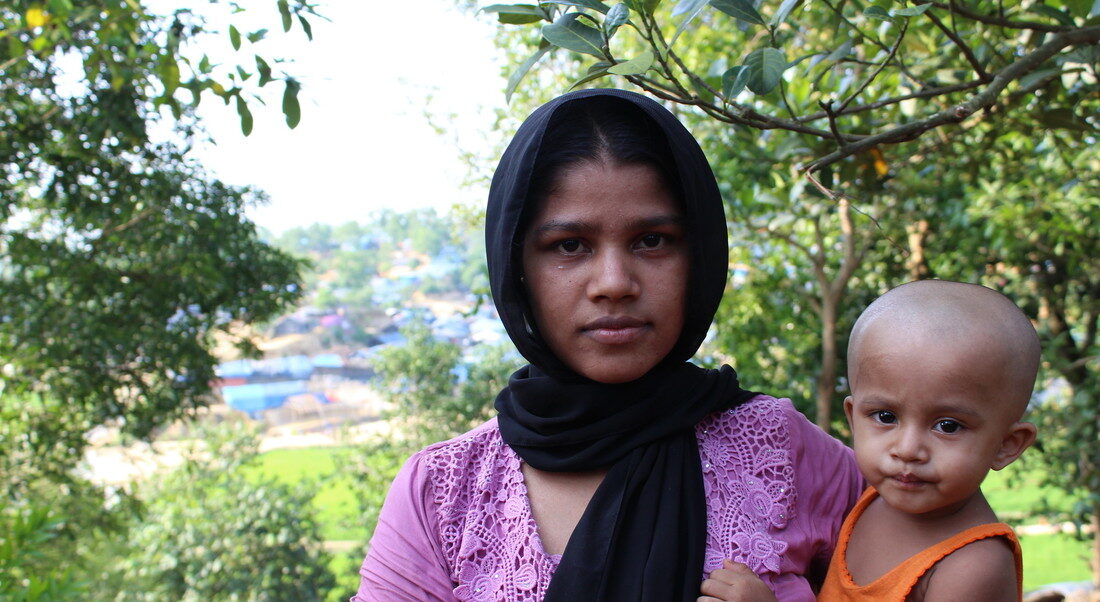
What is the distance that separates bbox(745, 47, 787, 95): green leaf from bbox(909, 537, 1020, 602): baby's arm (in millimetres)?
722

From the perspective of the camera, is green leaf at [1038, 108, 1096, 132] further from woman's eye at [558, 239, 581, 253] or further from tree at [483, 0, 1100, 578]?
woman's eye at [558, 239, 581, 253]

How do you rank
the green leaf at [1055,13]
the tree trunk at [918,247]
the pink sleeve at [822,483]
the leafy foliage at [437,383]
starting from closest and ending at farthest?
the pink sleeve at [822,483]
the green leaf at [1055,13]
the tree trunk at [918,247]
the leafy foliage at [437,383]

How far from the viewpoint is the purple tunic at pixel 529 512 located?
1.28 m

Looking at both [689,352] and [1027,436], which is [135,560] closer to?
[689,352]

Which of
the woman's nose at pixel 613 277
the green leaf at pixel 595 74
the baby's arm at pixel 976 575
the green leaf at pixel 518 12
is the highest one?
the green leaf at pixel 518 12

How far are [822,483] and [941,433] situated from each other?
26 cm

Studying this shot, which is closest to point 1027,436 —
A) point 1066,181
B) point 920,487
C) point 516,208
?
point 920,487

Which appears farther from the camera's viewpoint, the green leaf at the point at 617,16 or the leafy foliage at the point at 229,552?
the leafy foliage at the point at 229,552

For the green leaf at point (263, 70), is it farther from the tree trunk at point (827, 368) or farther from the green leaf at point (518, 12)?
the tree trunk at point (827, 368)

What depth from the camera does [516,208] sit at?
4.25 ft

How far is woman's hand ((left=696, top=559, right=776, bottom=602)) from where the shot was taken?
1205mm

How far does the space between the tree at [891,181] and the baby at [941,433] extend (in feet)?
1.54

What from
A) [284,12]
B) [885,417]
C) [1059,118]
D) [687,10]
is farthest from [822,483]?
[284,12]

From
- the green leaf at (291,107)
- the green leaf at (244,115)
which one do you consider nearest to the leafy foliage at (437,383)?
the green leaf at (244,115)
